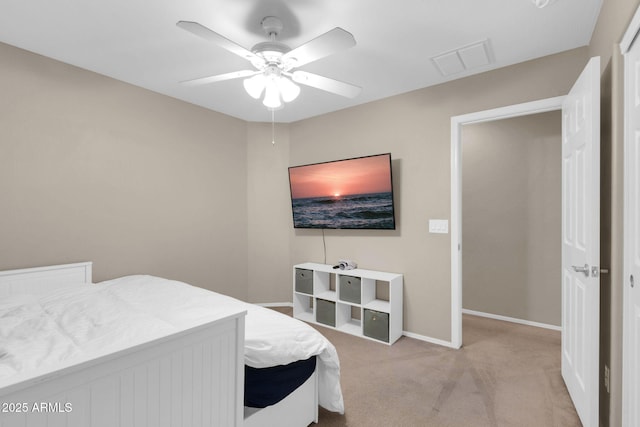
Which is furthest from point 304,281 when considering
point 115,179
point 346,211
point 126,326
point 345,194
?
point 126,326

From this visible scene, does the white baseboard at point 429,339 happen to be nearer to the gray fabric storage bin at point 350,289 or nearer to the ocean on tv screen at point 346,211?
the gray fabric storage bin at point 350,289

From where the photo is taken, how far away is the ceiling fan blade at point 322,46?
4.98 feet

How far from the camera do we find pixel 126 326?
4.98 ft

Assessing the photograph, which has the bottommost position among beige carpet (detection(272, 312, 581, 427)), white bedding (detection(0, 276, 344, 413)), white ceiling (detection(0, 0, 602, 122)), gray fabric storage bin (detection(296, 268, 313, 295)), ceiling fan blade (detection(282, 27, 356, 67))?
beige carpet (detection(272, 312, 581, 427))

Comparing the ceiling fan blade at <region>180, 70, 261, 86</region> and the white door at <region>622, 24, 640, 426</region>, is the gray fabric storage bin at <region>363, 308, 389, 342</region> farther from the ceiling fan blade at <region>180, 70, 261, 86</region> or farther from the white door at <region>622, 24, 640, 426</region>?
the ceiling fan blade at <region>180, 70, 261, 86</region>

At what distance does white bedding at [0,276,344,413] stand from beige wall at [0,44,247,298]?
0.66 m

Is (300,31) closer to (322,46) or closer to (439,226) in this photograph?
(322,46)

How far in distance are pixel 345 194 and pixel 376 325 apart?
141 cm

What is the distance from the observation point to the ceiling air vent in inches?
93.1

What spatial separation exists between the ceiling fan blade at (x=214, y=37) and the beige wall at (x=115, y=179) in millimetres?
1802

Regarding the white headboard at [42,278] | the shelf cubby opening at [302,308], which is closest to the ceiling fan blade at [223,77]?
the white headboard at [42,278]

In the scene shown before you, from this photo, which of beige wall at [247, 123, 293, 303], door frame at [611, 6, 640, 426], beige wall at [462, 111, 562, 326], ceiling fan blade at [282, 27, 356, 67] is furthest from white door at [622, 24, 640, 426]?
beige wall at [247, 123, 293, 303]

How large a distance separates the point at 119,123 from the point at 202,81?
4.48 feet

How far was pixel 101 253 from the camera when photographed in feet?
9.27
